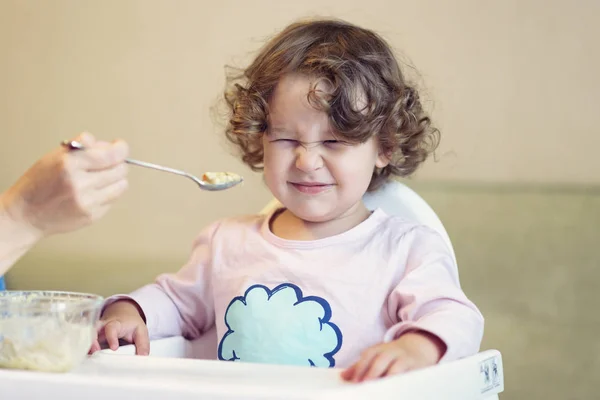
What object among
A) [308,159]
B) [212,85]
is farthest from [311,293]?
[212,85]

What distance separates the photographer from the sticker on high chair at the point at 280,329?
1.03 meters

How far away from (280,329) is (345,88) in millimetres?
334

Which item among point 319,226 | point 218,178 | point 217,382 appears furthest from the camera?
point 319,226

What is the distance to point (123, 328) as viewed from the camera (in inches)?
40.9

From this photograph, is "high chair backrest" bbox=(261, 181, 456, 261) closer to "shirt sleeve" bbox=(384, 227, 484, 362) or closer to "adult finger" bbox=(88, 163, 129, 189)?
"shirt sleeve" bbox=(384, 227, 484, 362)

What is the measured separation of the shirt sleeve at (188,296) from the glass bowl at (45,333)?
38 centimetres

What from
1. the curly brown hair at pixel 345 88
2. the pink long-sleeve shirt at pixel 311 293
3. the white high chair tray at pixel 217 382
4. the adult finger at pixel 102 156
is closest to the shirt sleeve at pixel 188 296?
the pink long-sleeve shirt at pixel 311 293

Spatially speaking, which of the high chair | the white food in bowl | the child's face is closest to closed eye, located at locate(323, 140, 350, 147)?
the child's face

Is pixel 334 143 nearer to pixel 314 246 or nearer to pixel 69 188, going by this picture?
pixel 314 246

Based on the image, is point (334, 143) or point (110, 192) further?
point (334, 143)

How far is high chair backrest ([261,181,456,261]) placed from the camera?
3.94 ft

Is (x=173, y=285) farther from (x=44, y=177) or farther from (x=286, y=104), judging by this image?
(x=44, y=177)

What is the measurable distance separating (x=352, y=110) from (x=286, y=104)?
9 centimetres

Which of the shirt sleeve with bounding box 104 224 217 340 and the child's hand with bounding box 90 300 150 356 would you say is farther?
the shirt sleeve with bounding box 104 224 217 340
